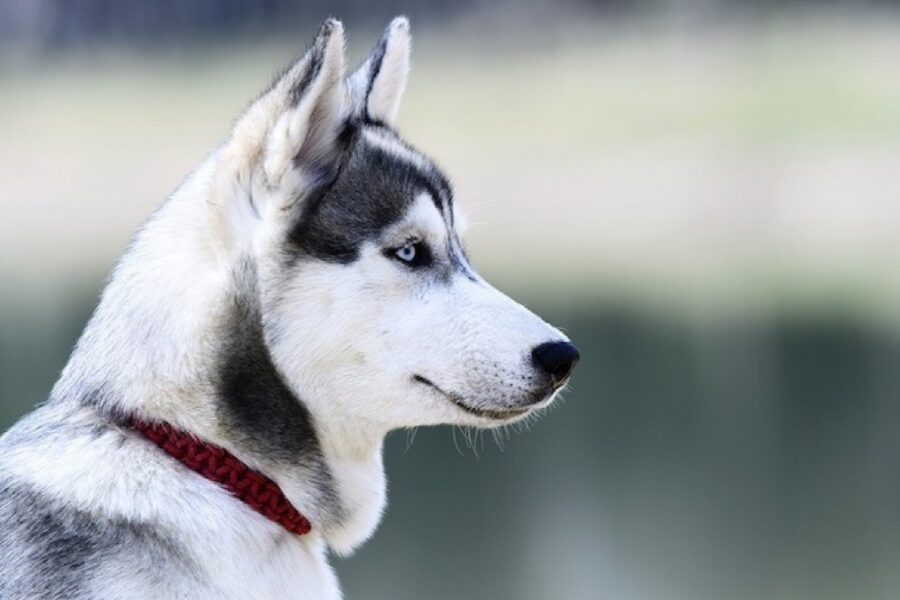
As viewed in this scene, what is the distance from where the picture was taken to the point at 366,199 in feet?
15.6

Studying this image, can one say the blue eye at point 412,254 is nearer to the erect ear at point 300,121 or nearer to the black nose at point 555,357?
the erect ear at point 300,121

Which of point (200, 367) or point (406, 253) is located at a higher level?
point (406, 253)

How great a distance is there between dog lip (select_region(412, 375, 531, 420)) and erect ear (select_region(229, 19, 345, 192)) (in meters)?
0.59

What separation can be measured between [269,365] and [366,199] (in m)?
0.53

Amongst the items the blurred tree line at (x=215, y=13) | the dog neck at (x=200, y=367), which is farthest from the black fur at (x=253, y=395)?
the blurred tree line at (x=215, y=13)

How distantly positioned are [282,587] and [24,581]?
2.09 ft

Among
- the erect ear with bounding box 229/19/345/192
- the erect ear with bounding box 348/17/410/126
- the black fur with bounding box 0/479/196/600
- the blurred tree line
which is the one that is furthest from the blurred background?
the black fur with bounding box 0/479/196/600

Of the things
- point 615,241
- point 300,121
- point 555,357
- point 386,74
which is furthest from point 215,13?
point 555,357

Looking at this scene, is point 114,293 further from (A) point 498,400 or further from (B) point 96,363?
(A) point 498,400

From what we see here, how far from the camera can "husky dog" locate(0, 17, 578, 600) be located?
4336mm

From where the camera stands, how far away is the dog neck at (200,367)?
175 inches

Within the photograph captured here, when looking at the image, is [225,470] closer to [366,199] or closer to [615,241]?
[366,199]

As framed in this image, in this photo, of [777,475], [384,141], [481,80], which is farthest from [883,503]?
[481,80]

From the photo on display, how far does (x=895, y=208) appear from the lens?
1471 inches
